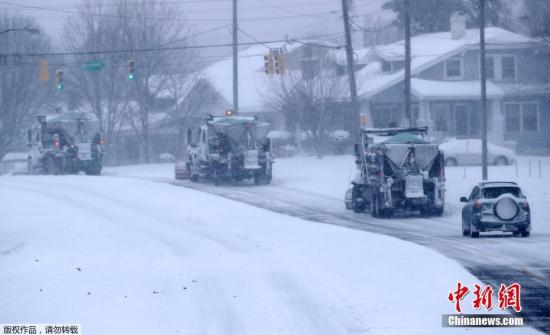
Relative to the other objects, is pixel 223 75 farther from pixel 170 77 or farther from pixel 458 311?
pixel 458 311

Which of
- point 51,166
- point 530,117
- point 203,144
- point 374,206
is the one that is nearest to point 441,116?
point 530,117

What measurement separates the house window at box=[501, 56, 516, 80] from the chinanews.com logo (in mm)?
46716

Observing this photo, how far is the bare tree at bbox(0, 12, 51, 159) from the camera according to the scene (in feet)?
186

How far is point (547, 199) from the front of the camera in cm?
3011

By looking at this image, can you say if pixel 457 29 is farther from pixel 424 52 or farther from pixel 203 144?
pixel 203 144

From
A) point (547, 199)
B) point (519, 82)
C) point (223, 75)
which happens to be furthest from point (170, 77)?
point (547, 199)

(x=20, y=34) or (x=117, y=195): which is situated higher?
(x=20, y=34)

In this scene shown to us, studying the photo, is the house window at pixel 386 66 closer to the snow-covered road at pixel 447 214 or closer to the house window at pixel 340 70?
the house window at pixel 340 70

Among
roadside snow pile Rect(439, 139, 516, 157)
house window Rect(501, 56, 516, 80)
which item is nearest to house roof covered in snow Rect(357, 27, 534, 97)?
house window Rect(501, 56, 516, 80)

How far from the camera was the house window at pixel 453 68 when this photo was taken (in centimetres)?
5931

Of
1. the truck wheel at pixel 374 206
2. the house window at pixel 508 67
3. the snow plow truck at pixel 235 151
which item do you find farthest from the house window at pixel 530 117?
the truck wheel at pixel 374 206

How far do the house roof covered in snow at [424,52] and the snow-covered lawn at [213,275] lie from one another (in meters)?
34.8

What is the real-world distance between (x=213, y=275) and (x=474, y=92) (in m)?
44.0

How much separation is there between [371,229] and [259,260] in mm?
8145
